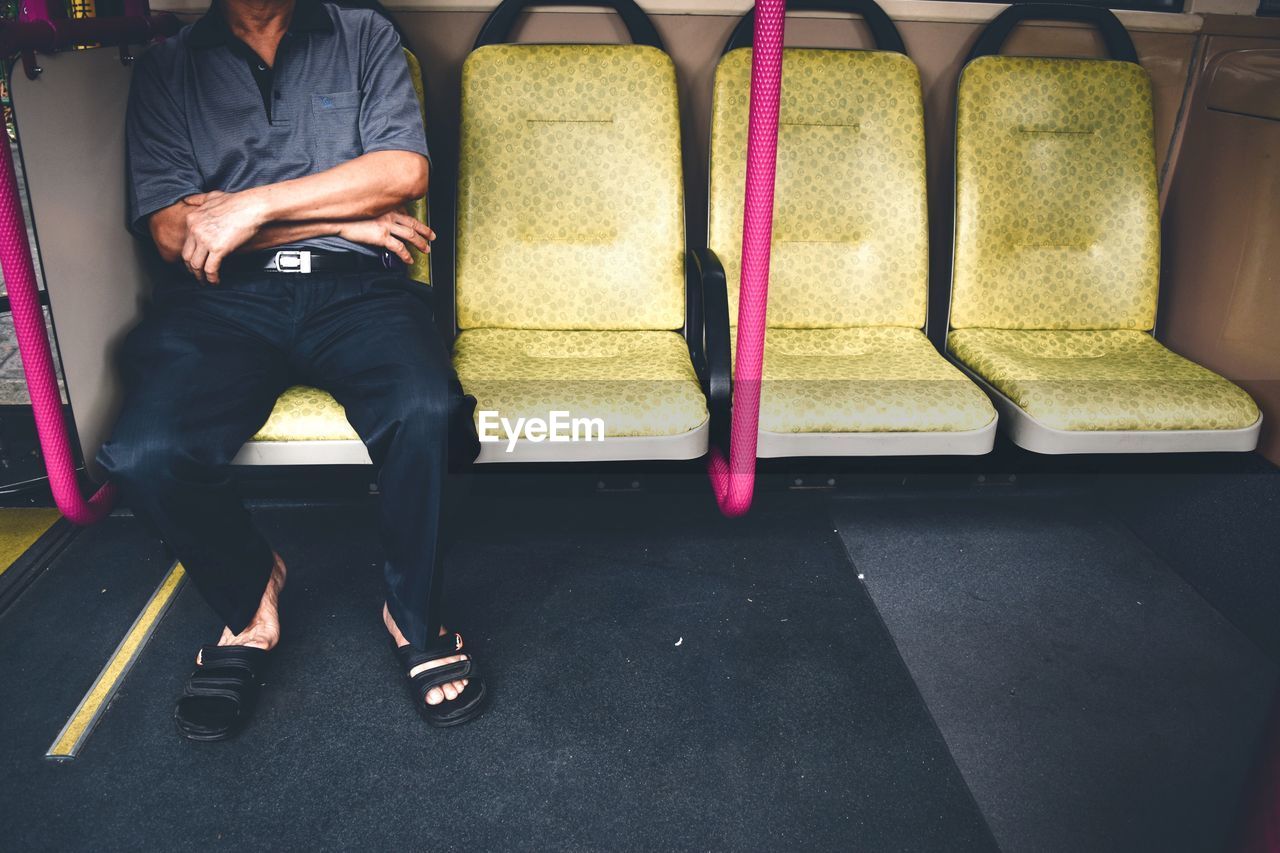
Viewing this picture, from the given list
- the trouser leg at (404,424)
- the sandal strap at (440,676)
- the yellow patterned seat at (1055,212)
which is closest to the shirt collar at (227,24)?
the trouser leg at (404,424)

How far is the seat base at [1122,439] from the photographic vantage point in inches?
68.1

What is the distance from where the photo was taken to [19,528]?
83.8 inches

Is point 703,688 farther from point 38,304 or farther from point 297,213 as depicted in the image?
point 38,304

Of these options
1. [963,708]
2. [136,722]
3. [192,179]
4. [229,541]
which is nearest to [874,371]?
[963,708]

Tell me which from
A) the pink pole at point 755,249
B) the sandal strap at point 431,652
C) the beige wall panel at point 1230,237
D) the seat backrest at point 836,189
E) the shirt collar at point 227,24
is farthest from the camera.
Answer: the seat backrest at point 836,189

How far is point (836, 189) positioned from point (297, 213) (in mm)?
1232

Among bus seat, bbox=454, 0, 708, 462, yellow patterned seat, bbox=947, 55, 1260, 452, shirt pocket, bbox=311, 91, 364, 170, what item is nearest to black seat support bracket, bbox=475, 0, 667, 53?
bus seat, bbox=454, 0, 708, 462

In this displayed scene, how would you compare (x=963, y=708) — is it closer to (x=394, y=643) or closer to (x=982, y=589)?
(x=982, y=589)

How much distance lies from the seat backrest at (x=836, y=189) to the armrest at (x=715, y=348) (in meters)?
0.20

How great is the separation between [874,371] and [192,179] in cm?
144

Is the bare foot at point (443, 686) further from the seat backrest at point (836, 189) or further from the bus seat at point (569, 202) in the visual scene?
the seat backrest at point (836, 189)

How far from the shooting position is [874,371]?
188 cm

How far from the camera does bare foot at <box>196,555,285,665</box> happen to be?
166cm

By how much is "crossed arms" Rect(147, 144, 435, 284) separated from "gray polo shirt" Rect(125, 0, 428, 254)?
0.04 metres
